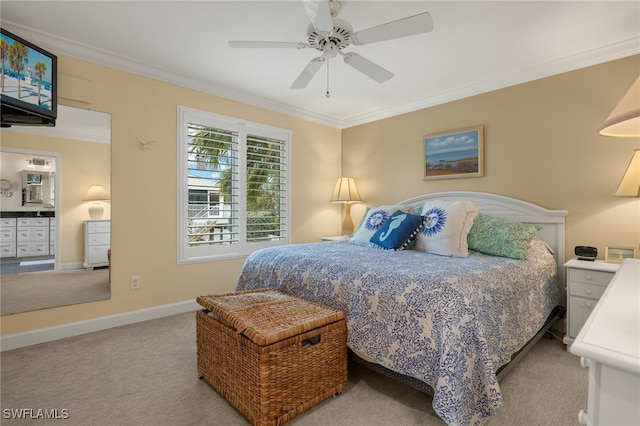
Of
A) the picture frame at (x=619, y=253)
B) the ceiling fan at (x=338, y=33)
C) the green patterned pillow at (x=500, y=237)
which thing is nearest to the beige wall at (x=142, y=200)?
the ceiling fan at (x=338, y=33)

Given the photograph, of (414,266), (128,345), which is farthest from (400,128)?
(128,345)

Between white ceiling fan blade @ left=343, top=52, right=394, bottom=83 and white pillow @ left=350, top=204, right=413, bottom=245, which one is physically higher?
white ceiling fan blade @ left=343, top=52, right=394, bottom=83

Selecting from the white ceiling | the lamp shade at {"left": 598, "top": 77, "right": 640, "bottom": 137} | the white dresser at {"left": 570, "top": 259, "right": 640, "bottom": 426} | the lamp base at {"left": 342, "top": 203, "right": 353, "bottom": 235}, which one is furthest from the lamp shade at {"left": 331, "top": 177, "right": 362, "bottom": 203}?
the white dresser at {"left": 570, "top": 259, "right": 640, "bottom": 426}

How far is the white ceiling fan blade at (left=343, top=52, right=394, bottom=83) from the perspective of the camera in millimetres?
2207

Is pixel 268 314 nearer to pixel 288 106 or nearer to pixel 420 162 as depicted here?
pixel 420 162

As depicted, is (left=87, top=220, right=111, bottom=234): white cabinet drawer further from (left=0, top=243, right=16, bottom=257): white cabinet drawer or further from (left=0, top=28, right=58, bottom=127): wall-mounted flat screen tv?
(left=0, top=28, right=58, bottom=127): wall-mounted flat screen tv

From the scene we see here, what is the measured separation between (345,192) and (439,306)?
303 centimetres

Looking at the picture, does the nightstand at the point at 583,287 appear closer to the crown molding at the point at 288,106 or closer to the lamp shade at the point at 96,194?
the crown molding at the point at 288,106

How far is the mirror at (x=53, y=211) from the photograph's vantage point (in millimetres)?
2561

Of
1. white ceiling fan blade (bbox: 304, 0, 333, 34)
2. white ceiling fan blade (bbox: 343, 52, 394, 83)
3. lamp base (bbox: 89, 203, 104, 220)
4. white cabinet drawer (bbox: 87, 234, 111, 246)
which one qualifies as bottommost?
white cabinet drawer (bbox: 87, 234, 111, 246)

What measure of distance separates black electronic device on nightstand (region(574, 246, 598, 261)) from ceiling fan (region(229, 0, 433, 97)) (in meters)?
2.10

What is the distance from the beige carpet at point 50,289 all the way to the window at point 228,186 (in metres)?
0.76

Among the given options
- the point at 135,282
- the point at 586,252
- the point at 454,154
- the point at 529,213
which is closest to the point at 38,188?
the point at 135,282

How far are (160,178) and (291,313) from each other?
2.24 metres
